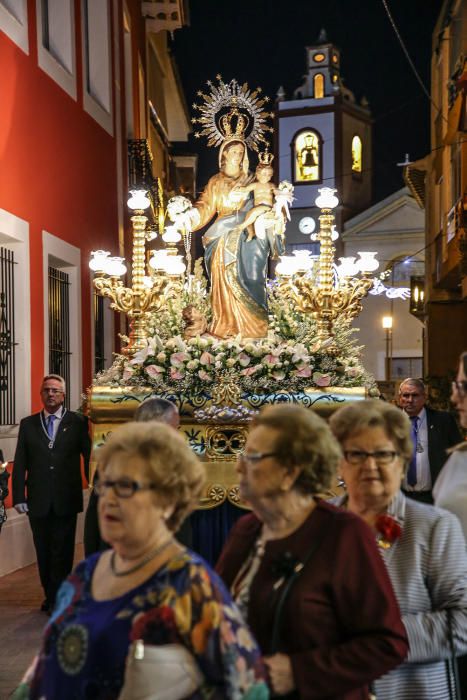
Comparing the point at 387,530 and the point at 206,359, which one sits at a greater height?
the point at 206,359

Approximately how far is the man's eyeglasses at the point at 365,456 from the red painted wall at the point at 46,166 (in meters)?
7.11

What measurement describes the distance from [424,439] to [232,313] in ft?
10.9

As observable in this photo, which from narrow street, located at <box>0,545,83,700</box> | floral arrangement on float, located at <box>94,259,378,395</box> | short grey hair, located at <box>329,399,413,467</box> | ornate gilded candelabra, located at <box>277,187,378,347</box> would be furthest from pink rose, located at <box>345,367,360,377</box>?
short grey hair, located at <box>329,399,413,467</box>

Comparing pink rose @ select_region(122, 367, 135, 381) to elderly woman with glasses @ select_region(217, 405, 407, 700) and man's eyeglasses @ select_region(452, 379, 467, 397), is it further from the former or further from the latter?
elderly woman with glasses @ select_region(217, 405, 407, 700)

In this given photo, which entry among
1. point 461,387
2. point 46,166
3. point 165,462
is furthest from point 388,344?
point 165,462

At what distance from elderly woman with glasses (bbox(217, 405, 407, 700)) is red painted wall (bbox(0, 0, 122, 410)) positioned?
7456 millimetres

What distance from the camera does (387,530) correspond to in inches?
117

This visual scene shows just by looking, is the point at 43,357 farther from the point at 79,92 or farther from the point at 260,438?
the point at 260,438

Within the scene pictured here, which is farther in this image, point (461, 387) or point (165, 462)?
point (461, 387)

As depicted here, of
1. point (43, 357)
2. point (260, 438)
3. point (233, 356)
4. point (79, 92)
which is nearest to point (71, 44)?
point (79, 92)

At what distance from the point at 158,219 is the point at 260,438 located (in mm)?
16890

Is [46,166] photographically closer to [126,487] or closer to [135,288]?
[135,288]

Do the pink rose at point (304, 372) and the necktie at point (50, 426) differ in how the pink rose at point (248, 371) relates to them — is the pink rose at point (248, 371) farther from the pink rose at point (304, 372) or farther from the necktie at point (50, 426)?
the necktie at point (50, 426)

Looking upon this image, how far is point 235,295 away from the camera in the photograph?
395 inches
